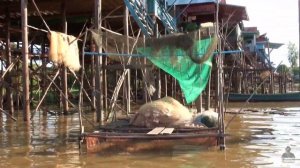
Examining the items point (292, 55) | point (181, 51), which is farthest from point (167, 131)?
point (292, 55)

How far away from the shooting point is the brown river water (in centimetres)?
857

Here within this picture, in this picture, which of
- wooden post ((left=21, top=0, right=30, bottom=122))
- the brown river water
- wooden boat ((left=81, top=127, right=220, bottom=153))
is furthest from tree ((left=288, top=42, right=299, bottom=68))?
wooden boat ((left=81, top=127, right=220, bottom=153))

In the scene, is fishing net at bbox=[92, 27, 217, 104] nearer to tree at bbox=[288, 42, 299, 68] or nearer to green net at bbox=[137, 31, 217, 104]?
green net at bbox=[137, 31, 217, 104]

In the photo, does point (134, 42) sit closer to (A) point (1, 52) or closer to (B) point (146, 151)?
(B) point (146, 151)

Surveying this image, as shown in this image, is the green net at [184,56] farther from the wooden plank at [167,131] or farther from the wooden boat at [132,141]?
the wooden boat at [132,141]

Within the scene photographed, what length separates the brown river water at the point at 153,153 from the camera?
857 centimetres

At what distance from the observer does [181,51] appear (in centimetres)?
1065

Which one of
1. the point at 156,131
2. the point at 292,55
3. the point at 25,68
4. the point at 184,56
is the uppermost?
the point at 292,55

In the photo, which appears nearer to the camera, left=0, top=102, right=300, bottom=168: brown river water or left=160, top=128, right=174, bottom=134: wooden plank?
left=0, top=102, right=300, bottom=168: brown river water

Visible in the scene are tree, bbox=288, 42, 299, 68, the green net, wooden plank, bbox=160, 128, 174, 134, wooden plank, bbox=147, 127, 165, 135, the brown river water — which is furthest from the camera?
tree, bbox=288, 42, 299, 68

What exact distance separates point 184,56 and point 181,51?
293mm

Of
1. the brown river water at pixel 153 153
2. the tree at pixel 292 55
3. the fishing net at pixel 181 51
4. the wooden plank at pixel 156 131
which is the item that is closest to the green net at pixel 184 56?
the fishing net at pixel 181 51

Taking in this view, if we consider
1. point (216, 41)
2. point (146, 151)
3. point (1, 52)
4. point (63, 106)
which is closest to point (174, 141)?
point (146, 151)

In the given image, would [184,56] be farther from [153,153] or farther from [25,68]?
[25,68]
